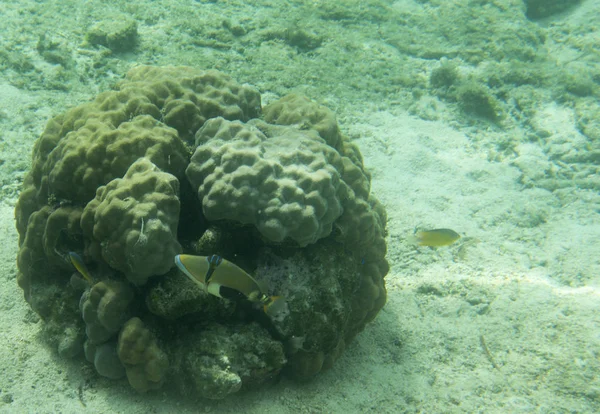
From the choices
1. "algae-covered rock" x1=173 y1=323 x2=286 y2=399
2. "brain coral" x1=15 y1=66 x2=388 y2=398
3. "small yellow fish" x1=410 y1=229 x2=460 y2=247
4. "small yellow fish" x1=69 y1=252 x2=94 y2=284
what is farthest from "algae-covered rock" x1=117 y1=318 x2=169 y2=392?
"small yellow fish" x1=410 y1=229 x2=460 y2=247

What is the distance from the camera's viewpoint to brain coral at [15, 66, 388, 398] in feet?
9.52

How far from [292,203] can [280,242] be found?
36 centimetres

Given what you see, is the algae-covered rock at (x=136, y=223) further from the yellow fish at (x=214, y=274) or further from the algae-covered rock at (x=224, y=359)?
the algae-covered rock at (x=224, y=359)

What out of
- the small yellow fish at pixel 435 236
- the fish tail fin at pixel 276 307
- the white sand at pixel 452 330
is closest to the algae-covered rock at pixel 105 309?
the white sand at pixel 452 330

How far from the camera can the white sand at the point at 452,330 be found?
10.4 ft

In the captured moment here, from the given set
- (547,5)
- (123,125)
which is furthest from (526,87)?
(123,125)

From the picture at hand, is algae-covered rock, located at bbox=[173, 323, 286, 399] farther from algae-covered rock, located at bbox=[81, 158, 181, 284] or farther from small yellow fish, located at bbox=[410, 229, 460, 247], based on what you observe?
small yellow fish, located at bbox=[410, 229, 460, 247]

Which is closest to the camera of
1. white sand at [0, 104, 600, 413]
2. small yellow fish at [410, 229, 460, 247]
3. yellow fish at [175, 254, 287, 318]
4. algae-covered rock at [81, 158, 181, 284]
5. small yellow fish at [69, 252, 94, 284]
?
yellow fish at [175, 254, 287, 318]

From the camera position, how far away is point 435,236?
13.4 ft

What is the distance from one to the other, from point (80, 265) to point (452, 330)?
11.8ft

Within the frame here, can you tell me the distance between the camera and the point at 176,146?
133 inches

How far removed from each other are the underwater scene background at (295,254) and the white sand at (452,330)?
19 millimetres

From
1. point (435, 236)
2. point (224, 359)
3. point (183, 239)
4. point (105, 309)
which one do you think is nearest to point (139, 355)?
point (105, 309)

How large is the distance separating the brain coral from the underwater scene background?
2cm
